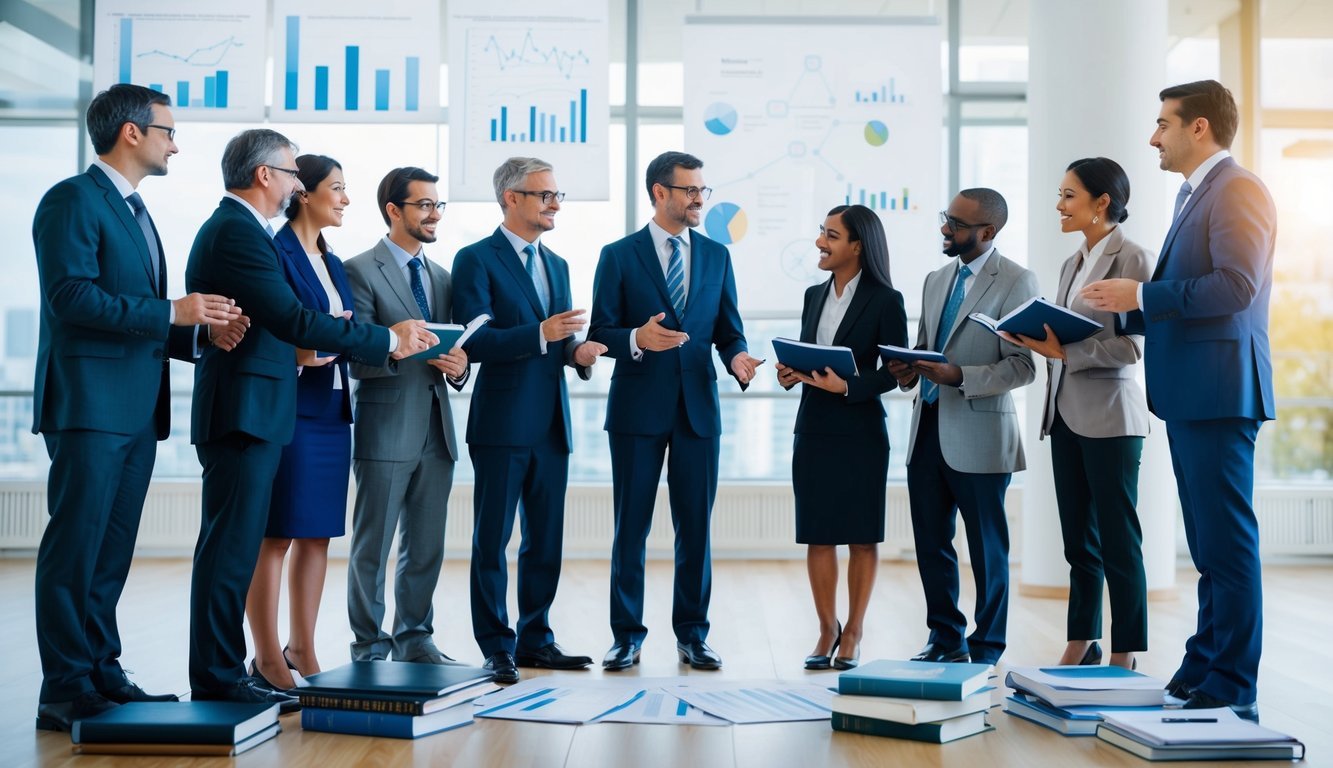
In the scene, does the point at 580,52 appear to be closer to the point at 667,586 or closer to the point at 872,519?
the point at 667,586

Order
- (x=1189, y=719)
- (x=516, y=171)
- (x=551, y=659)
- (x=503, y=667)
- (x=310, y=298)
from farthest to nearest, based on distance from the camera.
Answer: (x=516, y=171), (x=551, y=659), (x=503, y=667), (x=310, y=298), (x=1189, y=719)

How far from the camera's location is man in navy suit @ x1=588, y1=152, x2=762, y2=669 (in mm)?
4129

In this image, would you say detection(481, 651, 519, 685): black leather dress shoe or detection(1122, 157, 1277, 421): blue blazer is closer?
detection(1122, 157, 1277, 421): blue blazer

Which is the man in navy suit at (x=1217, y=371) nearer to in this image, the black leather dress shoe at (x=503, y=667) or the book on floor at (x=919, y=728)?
the book on floor at (x=919, y=728)

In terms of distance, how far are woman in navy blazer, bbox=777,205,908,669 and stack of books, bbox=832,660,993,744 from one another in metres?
0.94

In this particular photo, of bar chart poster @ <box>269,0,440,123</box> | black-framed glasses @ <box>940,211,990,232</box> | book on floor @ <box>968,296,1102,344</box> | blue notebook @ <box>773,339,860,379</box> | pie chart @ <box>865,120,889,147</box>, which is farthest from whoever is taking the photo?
pie chart @ <box>865,120,889,147</box>

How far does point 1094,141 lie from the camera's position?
5.82m

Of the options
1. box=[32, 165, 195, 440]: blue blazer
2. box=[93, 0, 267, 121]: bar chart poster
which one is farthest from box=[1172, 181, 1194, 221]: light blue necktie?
box=[93, 0, 267, 121]: bar chart poster

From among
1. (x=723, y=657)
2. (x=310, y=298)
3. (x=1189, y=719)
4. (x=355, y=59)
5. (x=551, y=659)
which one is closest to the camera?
(x=1189, y=719)

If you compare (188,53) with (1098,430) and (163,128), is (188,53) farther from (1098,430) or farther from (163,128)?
(1098,430)

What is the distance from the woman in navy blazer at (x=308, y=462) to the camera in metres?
3.51

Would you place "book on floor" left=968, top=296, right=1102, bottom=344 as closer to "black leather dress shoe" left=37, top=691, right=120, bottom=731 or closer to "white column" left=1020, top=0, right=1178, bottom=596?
"white column" left=1020, top=0, right=1178, bottom=596

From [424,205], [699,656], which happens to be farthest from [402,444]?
[699,656]

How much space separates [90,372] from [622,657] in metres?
1.97
